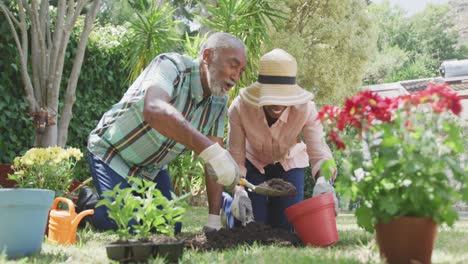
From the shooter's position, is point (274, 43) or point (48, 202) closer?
point (48, 202)

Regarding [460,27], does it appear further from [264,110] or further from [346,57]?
[264,110]

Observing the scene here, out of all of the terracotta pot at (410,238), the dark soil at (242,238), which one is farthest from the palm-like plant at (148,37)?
the terracotta pot at (410,238)

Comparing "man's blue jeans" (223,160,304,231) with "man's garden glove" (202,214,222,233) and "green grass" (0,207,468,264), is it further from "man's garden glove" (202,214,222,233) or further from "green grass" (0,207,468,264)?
"green grass" (0,207,468,264)

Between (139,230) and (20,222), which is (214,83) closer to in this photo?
(139,230)

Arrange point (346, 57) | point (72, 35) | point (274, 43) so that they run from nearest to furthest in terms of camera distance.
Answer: point (72, 35), point (274, 43), point (346, 57)

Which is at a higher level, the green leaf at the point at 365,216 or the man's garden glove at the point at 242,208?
the green leaf at the point at 365,216

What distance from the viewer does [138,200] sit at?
2.20 meters

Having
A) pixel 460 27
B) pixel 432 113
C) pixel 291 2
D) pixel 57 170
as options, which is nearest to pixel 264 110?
pixel 57 170

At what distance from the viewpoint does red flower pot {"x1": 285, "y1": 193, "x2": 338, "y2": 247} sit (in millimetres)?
2855

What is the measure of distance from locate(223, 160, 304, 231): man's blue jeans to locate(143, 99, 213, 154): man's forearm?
1127mm

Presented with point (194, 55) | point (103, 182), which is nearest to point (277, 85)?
point (103, 182)

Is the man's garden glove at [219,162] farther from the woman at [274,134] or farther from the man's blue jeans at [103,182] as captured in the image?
the man's blue jeans at [103,182]

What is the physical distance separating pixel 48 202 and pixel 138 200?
0.55 metres

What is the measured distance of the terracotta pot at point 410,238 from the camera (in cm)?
191
